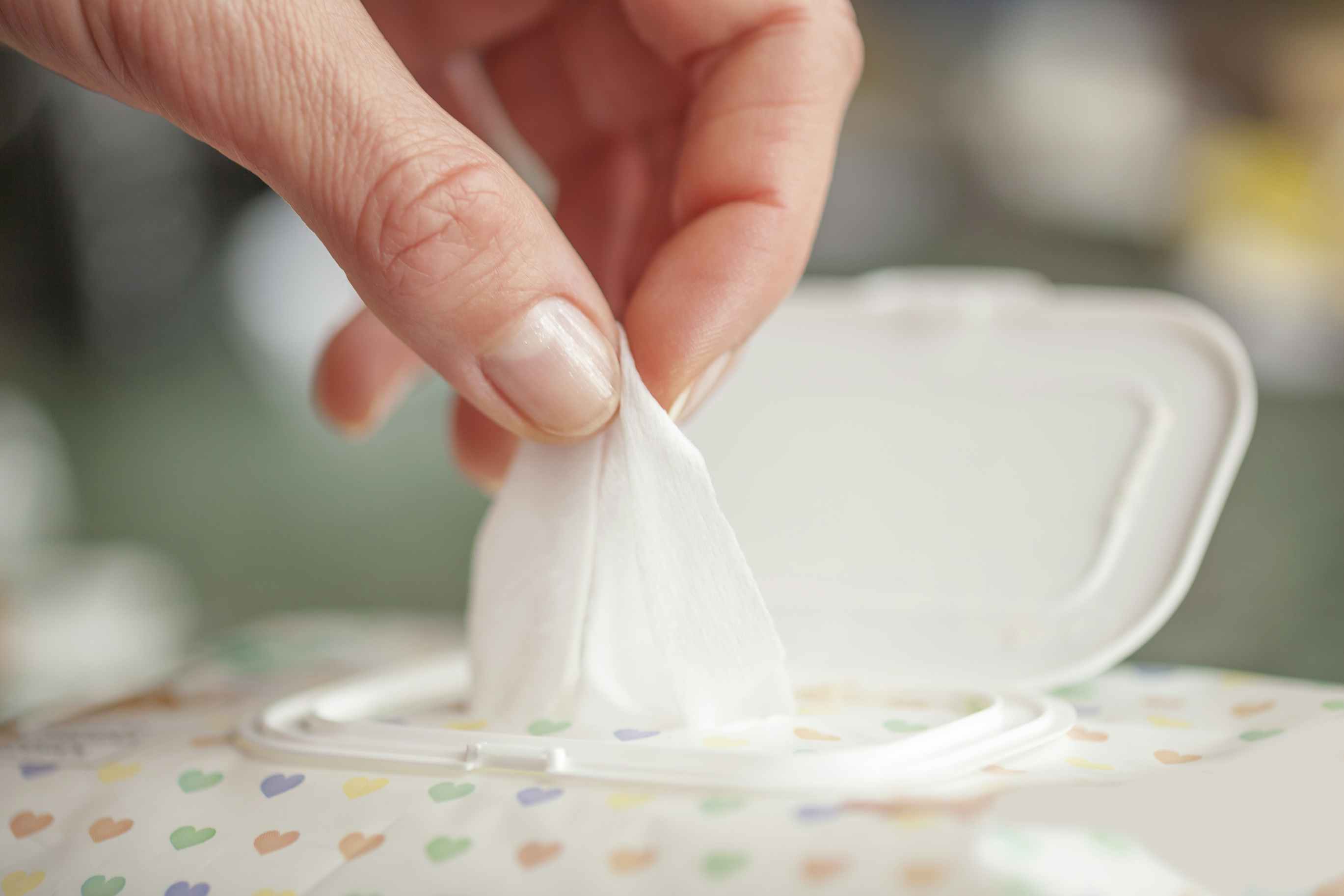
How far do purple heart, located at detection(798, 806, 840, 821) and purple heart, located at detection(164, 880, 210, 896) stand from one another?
7.7 inches

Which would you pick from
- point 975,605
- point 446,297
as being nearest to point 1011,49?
point 975,605

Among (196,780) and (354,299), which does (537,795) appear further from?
(354,299)

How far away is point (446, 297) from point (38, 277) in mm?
1583

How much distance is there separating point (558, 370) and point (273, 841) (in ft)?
0.62

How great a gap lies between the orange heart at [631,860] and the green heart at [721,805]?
0.8 inches

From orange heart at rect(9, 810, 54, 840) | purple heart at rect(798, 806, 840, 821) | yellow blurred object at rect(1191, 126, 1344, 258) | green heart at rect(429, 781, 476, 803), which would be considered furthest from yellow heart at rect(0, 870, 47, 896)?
yellow blurred object at rect(1191, 126, 1344, 258)

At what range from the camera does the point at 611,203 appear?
2.18 ft

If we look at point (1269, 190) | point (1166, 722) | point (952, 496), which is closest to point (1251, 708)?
point (1166, 722)

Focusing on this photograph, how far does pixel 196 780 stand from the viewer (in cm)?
41

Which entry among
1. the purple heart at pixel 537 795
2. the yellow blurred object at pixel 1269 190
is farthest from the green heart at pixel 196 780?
the yellow blurred object at pixel 1269 190

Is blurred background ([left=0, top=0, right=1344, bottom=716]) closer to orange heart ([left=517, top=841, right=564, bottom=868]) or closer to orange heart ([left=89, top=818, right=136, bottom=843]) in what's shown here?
orange heart ([left=89, top=818, right=136, bottom=843])

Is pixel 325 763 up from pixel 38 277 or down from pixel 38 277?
down

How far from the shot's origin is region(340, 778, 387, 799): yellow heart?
0.37 m

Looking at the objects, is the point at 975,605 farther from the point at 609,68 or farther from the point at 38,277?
the point at 38,277
